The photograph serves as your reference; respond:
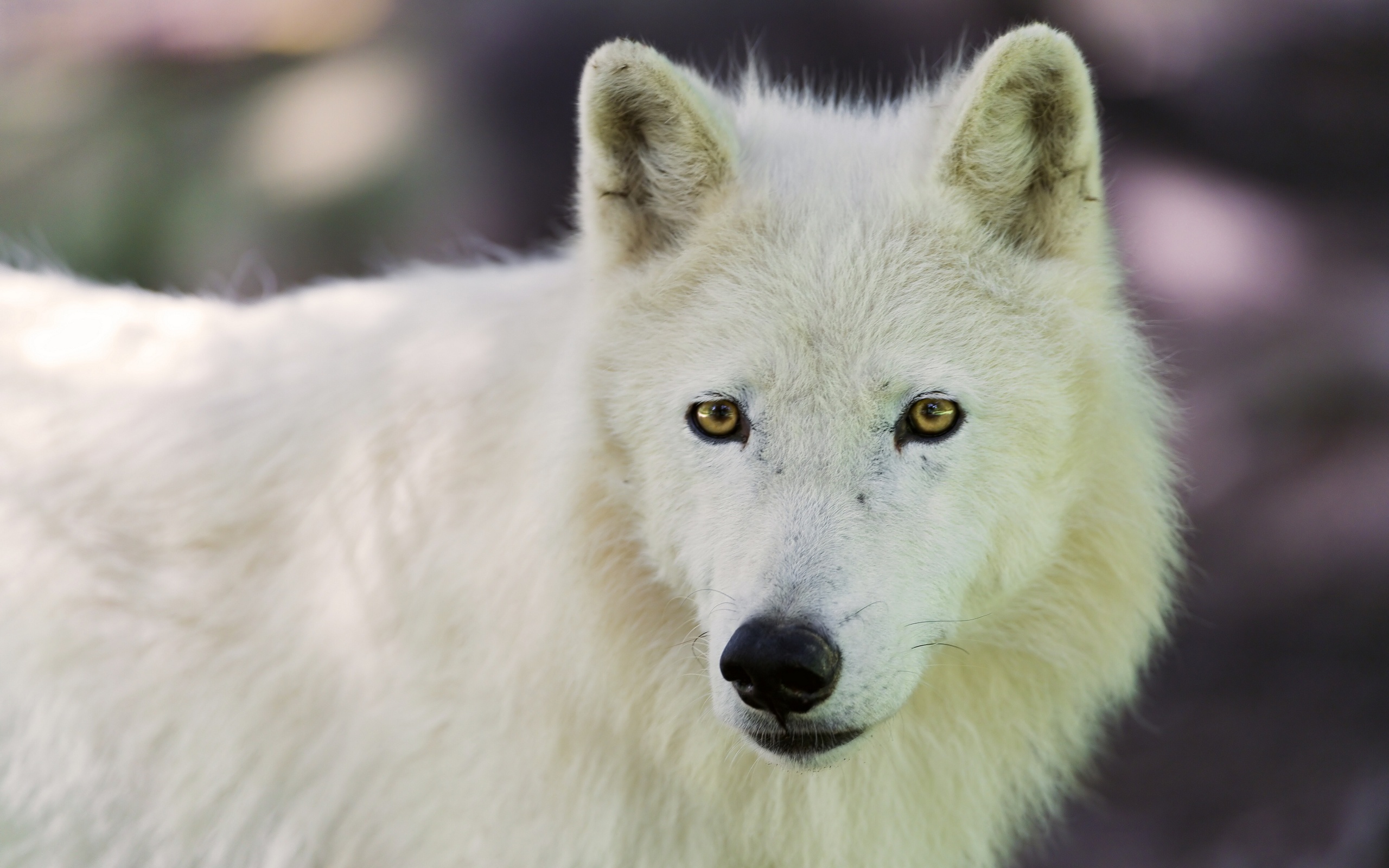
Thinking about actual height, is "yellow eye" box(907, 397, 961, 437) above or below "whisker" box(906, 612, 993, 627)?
above

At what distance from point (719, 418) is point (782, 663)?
2.02 feet

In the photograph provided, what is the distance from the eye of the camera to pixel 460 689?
286 cm

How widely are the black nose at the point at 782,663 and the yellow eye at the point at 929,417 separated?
541 millimetres

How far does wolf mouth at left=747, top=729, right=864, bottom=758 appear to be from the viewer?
2.30 meters

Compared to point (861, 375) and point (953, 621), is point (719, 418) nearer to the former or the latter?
point (861, 375)

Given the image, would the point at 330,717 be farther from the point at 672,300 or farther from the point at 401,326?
the point at 672,300

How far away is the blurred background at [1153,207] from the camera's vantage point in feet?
17.4

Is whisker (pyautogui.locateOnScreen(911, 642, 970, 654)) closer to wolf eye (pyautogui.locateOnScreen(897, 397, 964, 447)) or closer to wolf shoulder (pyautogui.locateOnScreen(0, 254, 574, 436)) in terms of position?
wolf eye (pyautogui.locateOnScreen(897, 397, 964, 447))

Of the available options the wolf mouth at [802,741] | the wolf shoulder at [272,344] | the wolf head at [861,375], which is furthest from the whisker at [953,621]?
the wolf shoulder at [272,344]

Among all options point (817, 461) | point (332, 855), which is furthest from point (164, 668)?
point (817, 461)

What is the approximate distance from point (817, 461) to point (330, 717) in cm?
152

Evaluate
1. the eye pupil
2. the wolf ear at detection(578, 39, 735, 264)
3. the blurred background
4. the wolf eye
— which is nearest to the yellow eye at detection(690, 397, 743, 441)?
the eye pupil

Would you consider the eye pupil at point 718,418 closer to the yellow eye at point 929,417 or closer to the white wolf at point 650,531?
the white wolf at point 650,531

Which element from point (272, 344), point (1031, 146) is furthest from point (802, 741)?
point (272, 344)
